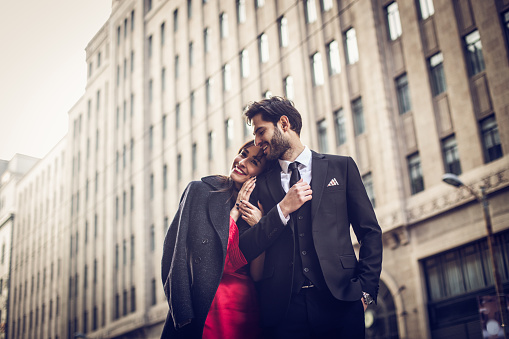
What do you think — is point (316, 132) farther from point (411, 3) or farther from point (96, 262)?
point (96, 262)

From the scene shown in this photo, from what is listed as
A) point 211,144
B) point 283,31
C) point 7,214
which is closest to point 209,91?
point 211,144

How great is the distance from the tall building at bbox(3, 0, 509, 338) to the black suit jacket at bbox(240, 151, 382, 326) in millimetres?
14378

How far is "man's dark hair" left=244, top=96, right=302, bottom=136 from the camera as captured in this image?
3.97 meters

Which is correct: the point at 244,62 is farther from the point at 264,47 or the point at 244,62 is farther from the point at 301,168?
the point at 301,168

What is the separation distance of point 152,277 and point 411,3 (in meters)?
20.9

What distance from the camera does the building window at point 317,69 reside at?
79.0ft

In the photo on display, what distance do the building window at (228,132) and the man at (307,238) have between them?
2540 centimetres

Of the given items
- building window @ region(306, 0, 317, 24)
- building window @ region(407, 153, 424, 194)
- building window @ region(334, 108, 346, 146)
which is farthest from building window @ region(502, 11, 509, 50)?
building window @ region(306, 0, 317, 24)

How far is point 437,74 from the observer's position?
19.6 metres

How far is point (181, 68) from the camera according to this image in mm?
34812

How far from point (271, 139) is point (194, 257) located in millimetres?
923

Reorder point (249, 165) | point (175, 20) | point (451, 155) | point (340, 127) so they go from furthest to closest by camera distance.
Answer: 1. point (175, 20)
2. point (340, 127)
3. point (451, 155)
4. point (249, 165)

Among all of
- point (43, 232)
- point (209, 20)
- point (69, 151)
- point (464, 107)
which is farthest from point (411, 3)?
point (43, 232)

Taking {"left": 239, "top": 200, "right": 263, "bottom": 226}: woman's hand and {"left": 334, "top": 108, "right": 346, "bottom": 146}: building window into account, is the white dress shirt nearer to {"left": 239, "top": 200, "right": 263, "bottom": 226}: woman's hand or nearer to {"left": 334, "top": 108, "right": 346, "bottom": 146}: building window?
{"left": 239, "top": 200, "right": 263, "bottom": 226}: woman's hand
